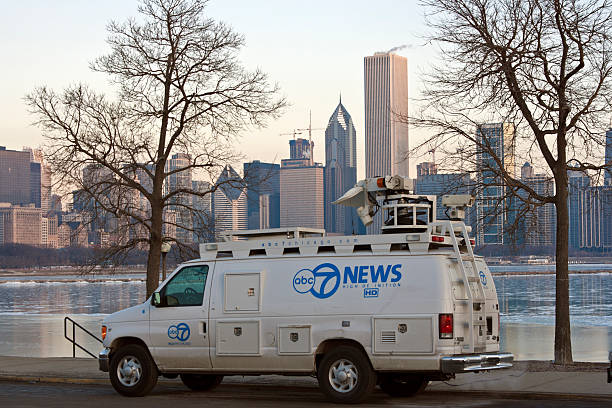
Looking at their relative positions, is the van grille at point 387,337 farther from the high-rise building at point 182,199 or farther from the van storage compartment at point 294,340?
the high-rise building at point 182,199

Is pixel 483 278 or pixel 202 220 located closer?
pixel 483 278

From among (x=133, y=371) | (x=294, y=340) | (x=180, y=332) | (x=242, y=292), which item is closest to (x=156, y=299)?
(x=180, y=332)

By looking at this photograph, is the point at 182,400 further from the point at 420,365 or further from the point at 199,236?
the point at 199,236

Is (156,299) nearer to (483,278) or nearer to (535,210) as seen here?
(483,278)

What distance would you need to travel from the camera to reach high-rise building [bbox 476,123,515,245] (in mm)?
18219

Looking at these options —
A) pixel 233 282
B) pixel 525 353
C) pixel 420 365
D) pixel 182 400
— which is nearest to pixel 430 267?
pixel 420 365

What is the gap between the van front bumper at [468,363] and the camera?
38.1ft

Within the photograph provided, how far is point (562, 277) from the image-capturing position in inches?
693

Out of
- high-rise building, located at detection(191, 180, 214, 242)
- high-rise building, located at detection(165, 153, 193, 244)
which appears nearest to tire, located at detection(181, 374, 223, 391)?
high-rise building, located at detection(165, 153, 193, 244)

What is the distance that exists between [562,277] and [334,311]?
711cm

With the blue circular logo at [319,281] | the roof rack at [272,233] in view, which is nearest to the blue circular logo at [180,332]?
the roof rack at [272,233]

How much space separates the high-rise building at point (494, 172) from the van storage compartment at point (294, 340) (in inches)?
276

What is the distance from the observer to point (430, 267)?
468 inches

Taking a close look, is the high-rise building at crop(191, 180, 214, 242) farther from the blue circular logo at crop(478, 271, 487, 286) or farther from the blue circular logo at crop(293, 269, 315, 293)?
the blue circular logo at crop(478, 271, 487, 286)
